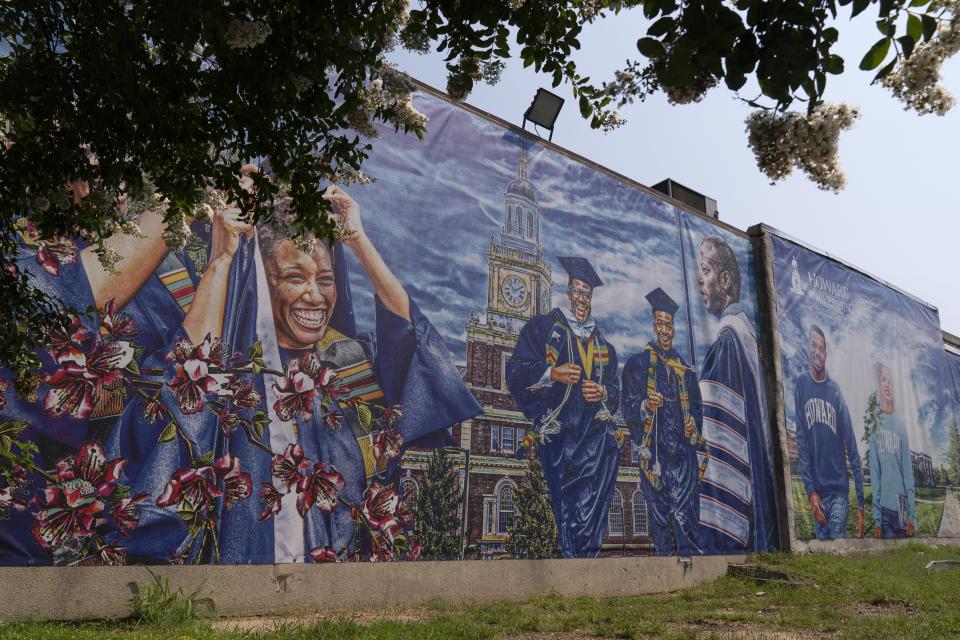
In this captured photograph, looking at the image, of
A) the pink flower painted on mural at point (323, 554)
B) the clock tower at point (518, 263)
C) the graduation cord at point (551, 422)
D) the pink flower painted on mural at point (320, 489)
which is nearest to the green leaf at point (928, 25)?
the pink flower painted on mural at point (320, 489)

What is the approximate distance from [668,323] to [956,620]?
7.42 m

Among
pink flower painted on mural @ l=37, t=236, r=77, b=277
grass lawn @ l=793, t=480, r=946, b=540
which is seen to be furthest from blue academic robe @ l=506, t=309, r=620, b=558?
pink flower painted on mural @ l=37, t=236, r=77, b=277

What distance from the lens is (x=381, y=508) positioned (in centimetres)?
979

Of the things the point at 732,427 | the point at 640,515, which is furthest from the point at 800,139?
the point at 732,427

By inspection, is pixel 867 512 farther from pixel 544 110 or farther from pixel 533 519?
pixel 544 110

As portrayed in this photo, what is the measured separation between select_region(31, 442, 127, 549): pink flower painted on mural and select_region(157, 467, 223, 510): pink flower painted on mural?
0.59m

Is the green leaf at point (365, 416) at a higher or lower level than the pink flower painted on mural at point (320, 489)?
higher

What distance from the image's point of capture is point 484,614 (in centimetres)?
899

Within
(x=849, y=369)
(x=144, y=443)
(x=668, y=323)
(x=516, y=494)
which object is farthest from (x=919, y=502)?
(x=144, y=443)

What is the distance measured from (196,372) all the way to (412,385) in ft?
10.4

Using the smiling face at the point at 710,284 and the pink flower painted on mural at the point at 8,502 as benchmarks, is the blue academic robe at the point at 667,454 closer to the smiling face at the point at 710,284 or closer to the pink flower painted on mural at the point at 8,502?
the smiling face at the point at 710,284

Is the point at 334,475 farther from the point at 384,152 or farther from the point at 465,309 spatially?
the point at 384,152

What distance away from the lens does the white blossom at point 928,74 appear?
3.20m

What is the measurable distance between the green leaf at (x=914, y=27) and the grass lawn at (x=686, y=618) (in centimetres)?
628
